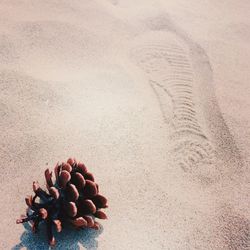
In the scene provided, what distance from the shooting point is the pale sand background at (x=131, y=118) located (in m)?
1.68

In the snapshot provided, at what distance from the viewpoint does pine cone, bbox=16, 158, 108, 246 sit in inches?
57.9

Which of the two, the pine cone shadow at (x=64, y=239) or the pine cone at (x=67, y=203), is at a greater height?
the pine cone at (x=67, y=203)

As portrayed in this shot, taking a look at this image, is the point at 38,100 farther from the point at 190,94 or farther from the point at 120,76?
the point at 190,94

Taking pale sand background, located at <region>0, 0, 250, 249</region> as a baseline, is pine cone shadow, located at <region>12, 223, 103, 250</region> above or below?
below

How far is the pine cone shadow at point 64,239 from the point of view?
1.48 m

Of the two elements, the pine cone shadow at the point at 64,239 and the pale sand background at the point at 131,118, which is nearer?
the pine cone shadow at the point at 64,239

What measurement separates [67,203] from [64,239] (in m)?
0.17

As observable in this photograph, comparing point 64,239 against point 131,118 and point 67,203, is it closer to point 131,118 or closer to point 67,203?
point 67,203

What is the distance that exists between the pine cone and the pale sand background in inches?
3.6

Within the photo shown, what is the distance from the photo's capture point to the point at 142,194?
1776 millimetres

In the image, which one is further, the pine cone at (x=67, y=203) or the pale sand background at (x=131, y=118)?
the pale sand background at (x=131, y=118)

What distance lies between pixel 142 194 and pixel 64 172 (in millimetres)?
459

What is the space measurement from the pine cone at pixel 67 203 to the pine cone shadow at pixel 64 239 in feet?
0.17

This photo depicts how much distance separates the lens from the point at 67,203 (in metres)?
1.49
